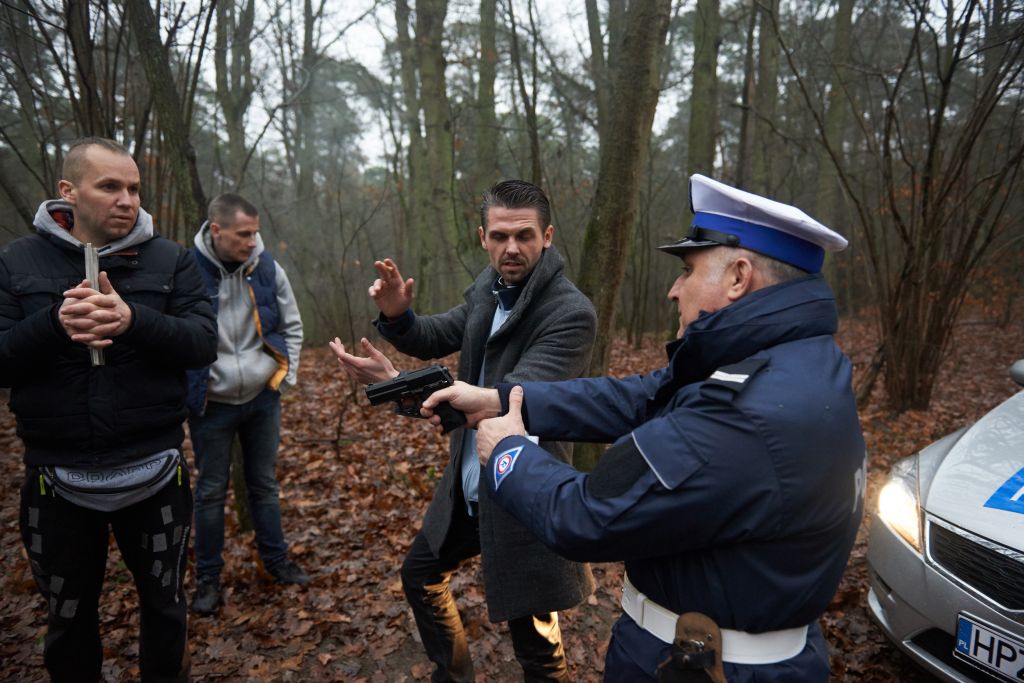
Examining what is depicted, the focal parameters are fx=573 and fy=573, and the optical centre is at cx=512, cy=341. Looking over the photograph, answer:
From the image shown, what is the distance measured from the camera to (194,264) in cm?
277

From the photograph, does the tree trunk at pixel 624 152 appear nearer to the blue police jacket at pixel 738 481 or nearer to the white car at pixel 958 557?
the white car at pixel 958 557

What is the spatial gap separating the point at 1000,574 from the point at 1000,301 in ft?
55.6

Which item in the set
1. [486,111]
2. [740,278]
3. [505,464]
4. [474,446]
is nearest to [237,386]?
[474,446]

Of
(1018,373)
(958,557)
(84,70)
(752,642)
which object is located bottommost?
(958,557)

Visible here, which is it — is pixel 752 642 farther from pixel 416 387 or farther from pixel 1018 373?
pixel 1018 373

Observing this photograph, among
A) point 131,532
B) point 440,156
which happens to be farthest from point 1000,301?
point 131,532

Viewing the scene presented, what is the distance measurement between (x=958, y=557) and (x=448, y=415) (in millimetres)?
2333

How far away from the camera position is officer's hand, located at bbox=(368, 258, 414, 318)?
272cm

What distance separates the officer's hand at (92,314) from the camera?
2080mm

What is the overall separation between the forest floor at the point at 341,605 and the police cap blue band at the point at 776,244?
258 cm

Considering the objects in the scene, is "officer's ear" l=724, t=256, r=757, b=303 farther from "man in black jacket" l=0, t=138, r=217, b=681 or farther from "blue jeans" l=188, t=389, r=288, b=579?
"blue jeans" l=188, t=389, r=288, b=579

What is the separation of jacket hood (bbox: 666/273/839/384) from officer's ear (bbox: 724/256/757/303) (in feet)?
0.17

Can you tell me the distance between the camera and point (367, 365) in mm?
2512

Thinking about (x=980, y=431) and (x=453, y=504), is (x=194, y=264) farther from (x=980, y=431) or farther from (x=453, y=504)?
(x=980, y=431)
